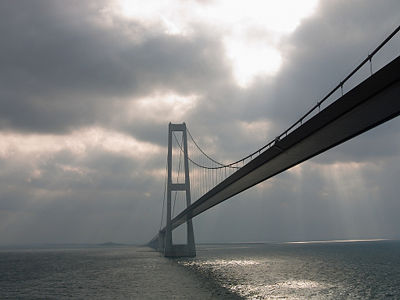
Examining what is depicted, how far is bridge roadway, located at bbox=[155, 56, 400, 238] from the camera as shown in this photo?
12727 mm

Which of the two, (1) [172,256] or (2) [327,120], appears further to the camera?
(1) [172,256]

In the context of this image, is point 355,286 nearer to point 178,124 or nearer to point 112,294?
point 112,294

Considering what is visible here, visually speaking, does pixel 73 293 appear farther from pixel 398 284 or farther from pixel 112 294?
pixel 398 284

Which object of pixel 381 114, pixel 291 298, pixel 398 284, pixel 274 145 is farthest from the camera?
pixel 398 284

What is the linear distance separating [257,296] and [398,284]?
63.1ft

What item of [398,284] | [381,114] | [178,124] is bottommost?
[398,284]

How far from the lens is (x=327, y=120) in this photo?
54.6 ft

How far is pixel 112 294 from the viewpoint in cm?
3003

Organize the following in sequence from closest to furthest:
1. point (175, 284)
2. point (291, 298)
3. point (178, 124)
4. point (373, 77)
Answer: point (373, 77) < point (291, 298) < point (175, 284) < point (178, 124)

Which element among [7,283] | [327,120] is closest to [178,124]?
[7,283]

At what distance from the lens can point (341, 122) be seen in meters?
16.3

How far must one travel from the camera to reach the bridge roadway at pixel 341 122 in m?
12.7

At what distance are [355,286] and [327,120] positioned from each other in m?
24.9

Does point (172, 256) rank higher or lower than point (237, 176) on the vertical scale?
lower
